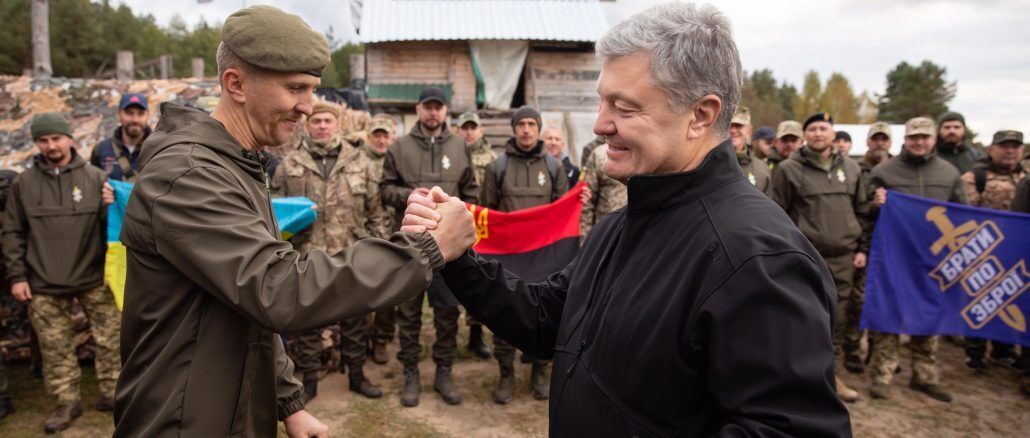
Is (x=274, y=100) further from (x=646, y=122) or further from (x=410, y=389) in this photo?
(x=410, y=389)

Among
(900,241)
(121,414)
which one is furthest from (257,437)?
(900,241)

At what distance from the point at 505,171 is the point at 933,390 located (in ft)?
16.0

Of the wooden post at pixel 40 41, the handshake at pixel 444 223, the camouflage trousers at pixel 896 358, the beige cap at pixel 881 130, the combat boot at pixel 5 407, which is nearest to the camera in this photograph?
the handshake at pixel 444 223

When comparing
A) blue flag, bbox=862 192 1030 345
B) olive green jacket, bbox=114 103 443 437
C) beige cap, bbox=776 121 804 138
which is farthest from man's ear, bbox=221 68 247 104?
beige cap, bbox=776 121 804 138

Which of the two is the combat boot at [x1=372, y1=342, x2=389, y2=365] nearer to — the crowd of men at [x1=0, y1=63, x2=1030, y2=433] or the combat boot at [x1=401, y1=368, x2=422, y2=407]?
the crowd of men at [x1=0, y1=63, x2=1030, y2=433]

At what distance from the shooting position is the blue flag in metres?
5.92

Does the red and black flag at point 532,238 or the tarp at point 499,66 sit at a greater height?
the tarp at point 499,66

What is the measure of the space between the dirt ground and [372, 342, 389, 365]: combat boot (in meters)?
0.08

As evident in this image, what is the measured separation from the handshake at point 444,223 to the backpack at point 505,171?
167 inches

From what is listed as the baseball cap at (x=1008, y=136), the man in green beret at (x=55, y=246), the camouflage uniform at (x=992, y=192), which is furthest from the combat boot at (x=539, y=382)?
the baseball cap at (x=1008, y=136)

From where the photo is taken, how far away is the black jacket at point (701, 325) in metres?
1.34

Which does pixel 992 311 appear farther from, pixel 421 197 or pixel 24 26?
pixel 24 26

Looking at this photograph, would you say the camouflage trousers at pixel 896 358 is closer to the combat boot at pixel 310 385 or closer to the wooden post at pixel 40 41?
the combat boot at pixel 310 385

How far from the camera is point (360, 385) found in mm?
5852
